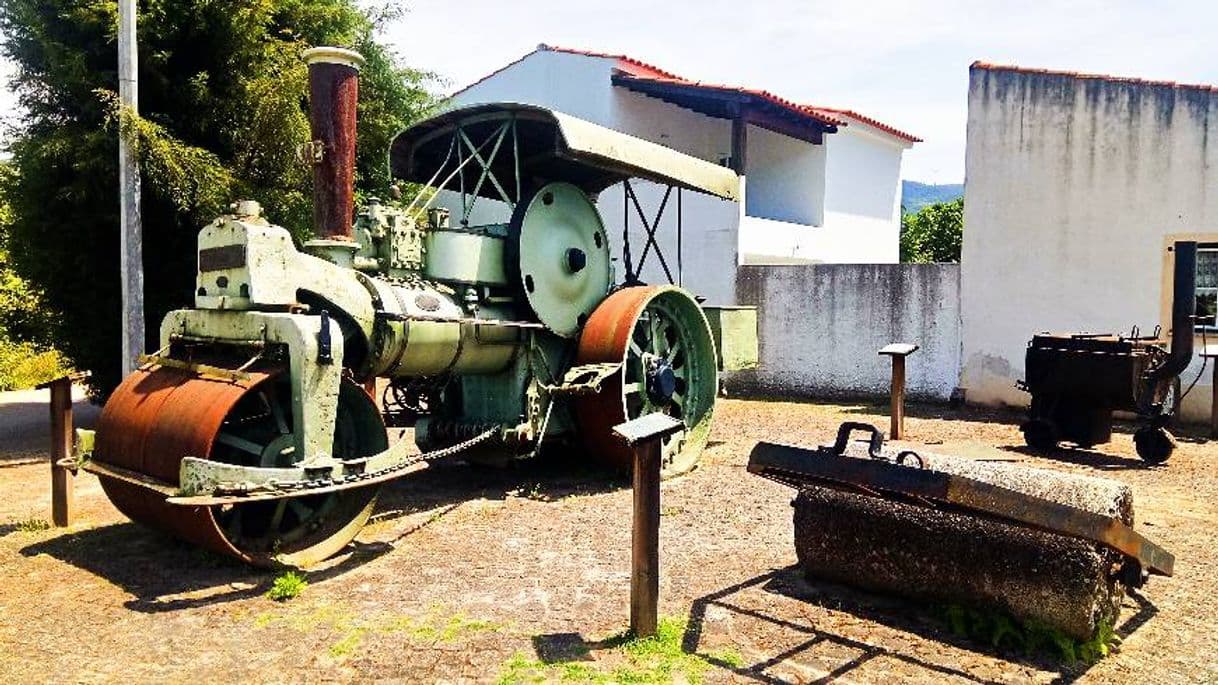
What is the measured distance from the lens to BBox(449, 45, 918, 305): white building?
14523 millimetres

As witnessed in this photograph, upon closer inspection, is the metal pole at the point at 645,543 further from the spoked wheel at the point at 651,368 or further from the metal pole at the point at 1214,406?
the metal pole at the point at 1214,406

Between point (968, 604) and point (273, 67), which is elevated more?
point (273, 67)

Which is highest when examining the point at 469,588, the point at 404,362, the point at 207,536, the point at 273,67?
the point at 273,67

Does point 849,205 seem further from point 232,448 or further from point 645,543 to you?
point 645,543

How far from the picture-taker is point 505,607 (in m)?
4.43

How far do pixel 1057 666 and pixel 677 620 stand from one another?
1621 mm

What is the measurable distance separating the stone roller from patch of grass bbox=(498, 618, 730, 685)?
2.97 feet

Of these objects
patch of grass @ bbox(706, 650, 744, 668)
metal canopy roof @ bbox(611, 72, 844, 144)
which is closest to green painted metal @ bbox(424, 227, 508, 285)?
patch of grass @ bbox(706, 650, 744, 668)

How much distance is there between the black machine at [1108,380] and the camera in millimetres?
8555

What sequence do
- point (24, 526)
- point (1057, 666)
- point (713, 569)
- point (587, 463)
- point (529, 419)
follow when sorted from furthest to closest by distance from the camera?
1. point (587, 463)
2. point (529, 419)
3. point (24, 526)
4. point (713, 569)
5. point (1057, 666)

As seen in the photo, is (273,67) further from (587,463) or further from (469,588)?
(469,588)

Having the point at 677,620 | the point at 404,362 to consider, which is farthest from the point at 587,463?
the point at 677,620

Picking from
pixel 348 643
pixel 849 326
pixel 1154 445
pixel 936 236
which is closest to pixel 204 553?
pixel 348 643

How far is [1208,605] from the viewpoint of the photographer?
4504 mm
